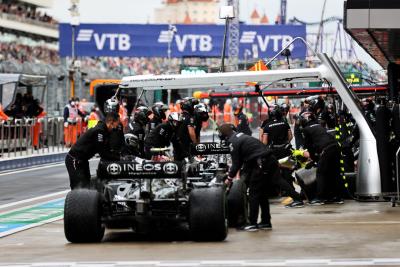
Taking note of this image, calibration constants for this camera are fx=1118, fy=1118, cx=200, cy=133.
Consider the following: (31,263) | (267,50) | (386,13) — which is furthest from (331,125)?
(267,50)

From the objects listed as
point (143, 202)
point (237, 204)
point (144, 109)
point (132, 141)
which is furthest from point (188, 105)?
point (143, 202)

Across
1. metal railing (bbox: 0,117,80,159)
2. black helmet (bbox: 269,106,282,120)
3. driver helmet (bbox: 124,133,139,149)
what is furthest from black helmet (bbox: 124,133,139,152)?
metal railing (bbox: 0,117,80,159)

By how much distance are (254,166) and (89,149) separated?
231 cm

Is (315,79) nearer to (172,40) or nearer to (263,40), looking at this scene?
(172,40)

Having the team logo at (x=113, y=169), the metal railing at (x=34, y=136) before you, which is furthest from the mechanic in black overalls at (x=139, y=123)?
the metal railing at (x=34, y=136)

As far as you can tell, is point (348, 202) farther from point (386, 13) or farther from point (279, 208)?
point (386, 13)

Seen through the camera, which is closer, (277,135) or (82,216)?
(82,216)

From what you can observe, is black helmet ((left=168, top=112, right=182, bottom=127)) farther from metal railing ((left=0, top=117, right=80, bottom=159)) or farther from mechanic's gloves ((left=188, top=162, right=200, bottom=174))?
metal railing ((left=0, top=117, right=80, bottom=159))

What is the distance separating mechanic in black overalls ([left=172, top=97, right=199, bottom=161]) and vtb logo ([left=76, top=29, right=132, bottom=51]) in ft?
145

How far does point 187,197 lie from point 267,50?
51313 millimetres

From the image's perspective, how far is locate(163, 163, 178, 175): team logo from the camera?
14219mm

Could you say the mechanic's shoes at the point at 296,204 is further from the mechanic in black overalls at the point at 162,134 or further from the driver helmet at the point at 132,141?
the driver helmet at the point at 132,141

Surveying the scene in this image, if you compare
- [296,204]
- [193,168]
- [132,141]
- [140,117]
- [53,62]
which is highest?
[53,62]

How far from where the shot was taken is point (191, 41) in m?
65.5
